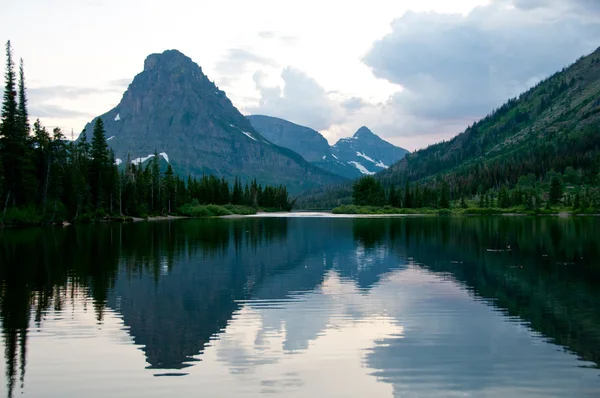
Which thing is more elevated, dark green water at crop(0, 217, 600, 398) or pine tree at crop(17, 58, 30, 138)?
pine tree at crop(17, 58, 30, 138)

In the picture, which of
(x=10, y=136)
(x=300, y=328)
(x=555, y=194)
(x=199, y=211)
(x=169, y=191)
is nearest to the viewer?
(x=300, y=328)

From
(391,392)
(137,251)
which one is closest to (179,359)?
(391,392)

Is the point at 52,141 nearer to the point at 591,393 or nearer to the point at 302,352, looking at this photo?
the point at 302,352

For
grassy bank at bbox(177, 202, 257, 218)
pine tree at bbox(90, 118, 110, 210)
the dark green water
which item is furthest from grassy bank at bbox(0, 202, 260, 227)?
the dark green water

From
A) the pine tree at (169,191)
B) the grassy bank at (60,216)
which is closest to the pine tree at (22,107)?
the grassy bank at (60,216)

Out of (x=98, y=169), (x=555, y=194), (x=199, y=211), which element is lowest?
(x=199, y=211)

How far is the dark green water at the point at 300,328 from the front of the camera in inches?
613

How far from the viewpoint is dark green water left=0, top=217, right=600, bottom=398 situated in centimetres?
1557

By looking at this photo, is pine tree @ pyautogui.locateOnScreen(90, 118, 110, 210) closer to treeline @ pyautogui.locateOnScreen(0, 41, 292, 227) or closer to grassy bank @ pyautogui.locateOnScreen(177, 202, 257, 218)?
treeline @ pyautogui.locateOnScreen(0, 41, 292, 227)

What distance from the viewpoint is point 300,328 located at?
21859mm

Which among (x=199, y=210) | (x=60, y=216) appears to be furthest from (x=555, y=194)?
(x=60, y=216)

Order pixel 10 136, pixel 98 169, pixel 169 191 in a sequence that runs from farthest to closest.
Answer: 1. pixel 169 191
2. pixel 98 169
3. pixel 10 136

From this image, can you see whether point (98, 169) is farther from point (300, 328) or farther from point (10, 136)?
point (300, 328)

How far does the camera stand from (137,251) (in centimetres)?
5197
